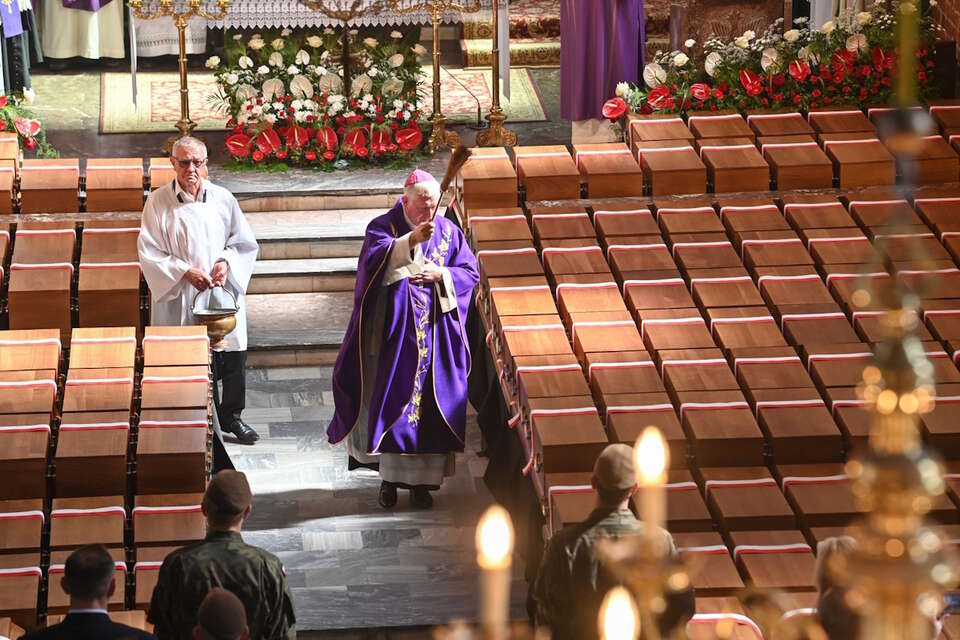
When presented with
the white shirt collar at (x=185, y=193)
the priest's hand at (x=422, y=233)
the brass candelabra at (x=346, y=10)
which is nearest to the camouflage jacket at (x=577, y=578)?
the priest's hand at (x=422, y=233)

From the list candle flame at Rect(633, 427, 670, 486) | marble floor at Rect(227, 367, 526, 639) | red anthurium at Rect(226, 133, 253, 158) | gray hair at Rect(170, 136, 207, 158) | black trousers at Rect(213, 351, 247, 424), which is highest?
candle flame at Rect(633, 427, 670, 486)

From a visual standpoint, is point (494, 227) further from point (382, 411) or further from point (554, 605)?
point (554, 605)

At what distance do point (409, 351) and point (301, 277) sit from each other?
2.11 m

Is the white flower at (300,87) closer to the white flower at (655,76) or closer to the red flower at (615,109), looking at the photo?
the red flower at (615,109)

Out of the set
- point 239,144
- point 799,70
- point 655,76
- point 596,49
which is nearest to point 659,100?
point 655,76

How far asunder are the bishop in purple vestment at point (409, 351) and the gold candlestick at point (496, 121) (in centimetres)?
316

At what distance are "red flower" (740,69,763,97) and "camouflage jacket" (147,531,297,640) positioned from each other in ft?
17.3

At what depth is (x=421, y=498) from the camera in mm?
6871

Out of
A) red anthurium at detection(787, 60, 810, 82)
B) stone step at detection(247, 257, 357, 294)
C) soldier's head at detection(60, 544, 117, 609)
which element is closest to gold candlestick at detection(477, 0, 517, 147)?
stone step at detection(247, 257, 357, 294)

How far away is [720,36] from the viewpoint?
1052cm

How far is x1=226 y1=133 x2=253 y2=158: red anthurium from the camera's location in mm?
9570

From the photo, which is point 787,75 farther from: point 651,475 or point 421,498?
point 651,475

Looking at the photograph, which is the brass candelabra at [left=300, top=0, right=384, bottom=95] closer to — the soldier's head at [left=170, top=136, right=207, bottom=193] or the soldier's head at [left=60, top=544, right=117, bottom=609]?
the soldier's head at [left=170, top=136, right=207, bottom=193]

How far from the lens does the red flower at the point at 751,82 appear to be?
8.74m
